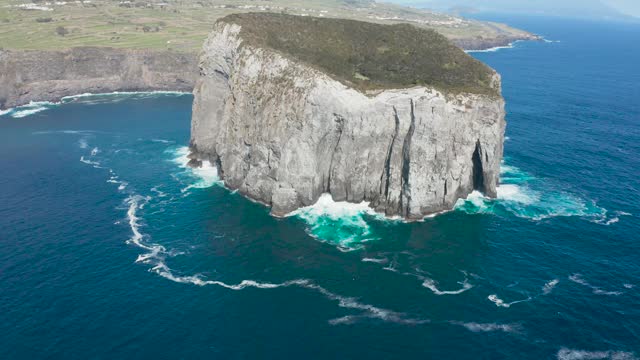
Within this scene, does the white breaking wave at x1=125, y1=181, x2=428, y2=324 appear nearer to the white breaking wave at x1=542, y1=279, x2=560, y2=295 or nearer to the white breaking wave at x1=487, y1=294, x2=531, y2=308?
the white breaking wave at x1=487, y1=294, x2=531, y2=308

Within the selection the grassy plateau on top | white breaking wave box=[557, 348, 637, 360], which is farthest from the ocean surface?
the grassy plateau on top

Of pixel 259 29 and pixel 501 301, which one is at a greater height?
pixel 259 29

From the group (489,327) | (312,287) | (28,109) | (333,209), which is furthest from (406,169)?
(28,109)

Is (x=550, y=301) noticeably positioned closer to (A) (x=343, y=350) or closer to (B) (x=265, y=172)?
(A) (x=343, y=350)

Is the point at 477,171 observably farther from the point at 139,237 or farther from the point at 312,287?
the point at 139,237

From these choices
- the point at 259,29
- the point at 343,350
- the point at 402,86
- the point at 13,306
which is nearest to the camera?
the point at 343,350

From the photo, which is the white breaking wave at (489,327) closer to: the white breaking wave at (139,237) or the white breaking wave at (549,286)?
the white breaking wave at (549,286)

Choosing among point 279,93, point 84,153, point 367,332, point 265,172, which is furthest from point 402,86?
point 84,153
